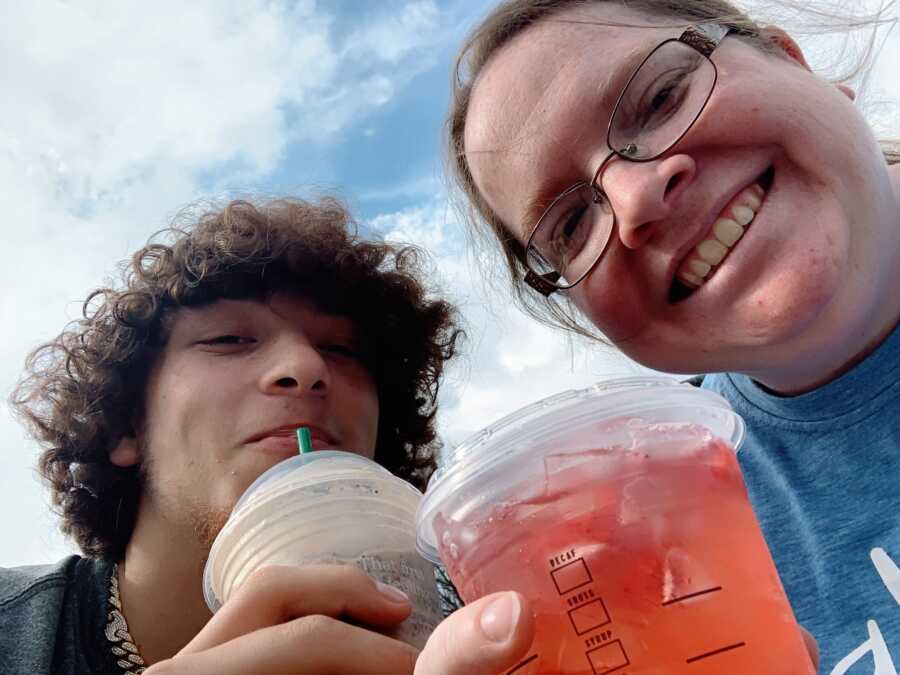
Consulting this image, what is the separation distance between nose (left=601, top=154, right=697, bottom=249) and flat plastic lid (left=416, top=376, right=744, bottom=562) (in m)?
0.51

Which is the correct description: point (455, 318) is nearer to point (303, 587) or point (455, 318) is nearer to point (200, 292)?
point (200, 292)

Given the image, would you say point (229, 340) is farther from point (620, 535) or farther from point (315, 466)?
point (620, 535)

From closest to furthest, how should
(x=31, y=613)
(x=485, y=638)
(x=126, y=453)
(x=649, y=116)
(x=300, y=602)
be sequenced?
(x=485, y=638) → (x=300, y=602) → (x=649, y=116) → (x=31, y=613) → (x=126, y=453)

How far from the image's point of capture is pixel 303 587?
0.90 metres

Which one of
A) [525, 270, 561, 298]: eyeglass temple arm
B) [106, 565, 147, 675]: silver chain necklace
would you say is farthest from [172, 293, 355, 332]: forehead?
[106, 565, 147, 675]: silver chain necklace

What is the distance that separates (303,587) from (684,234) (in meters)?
0.96

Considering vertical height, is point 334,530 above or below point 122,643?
below

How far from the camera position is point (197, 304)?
2.36 m

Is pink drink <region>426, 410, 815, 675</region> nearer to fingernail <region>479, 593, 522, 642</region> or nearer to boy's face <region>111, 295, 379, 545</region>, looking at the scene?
fingernail <region>479, 593, 522, 642</region>

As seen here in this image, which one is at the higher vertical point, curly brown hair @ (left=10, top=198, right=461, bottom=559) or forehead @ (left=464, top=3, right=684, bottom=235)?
curly brown hair @ (left=10, top=198, right=461, bottom=559)

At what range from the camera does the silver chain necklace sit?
1959 millimetres

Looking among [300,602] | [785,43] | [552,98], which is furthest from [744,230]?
[300,602]

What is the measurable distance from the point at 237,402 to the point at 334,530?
0.92 m

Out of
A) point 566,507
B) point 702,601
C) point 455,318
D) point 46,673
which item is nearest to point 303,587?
point 566,507
